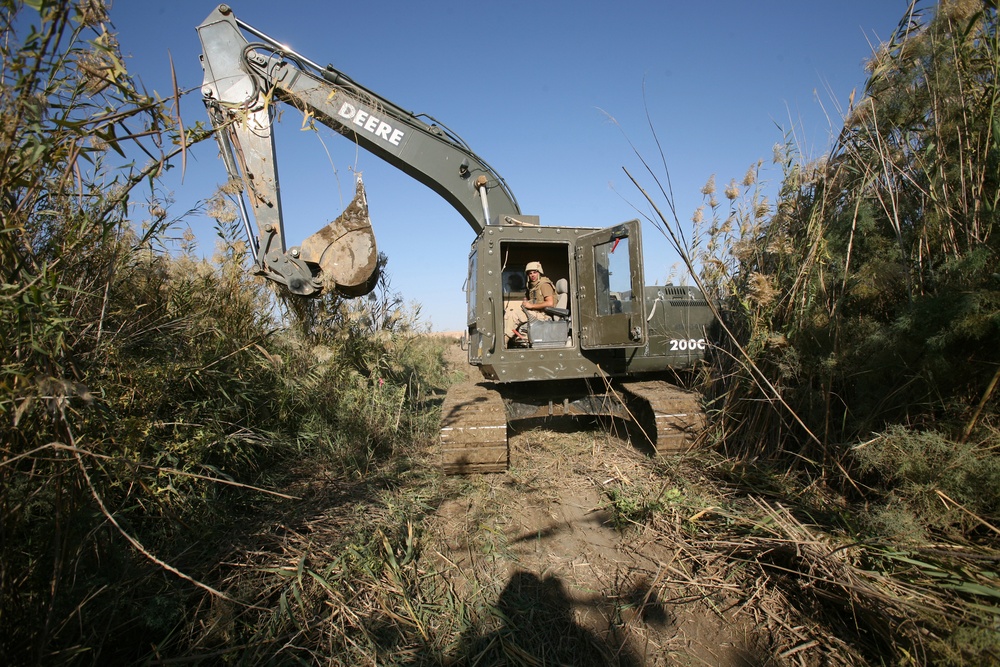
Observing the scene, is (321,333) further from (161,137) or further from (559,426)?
(161,137)

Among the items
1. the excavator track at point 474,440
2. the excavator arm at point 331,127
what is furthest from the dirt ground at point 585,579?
the excavator arm at point 331,127

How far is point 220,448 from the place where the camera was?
11.6ft

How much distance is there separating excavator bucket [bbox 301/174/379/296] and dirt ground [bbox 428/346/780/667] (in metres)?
2.36

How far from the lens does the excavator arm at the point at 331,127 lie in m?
4.66

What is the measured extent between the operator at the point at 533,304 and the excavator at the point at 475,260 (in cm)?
9

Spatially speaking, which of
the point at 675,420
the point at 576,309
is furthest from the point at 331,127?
the point at 675,420

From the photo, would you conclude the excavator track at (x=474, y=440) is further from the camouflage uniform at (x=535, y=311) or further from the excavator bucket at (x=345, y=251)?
the excavator bucket at (x=345, y=251)

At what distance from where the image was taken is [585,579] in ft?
8.54

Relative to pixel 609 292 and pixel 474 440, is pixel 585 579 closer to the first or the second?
pixel 474 440

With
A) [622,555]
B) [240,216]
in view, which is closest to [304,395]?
[240,216]

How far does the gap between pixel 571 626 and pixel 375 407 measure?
11.5 feet

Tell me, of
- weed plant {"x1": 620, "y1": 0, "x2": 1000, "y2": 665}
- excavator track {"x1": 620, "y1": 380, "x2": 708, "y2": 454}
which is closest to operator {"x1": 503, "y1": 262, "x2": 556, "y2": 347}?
excavator track {"x1": 620, "y1": 380, "x2": 708, "y2": 454}

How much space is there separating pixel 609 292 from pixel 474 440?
191 centimetres

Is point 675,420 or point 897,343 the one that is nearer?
point 897,343
